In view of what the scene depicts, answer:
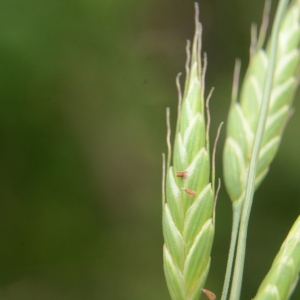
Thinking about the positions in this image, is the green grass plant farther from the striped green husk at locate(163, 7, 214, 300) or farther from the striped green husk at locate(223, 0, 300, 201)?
the striped green husk at locate(223, 0, 300, 201)

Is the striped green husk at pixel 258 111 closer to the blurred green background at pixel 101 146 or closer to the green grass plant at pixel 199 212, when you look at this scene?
the green grass plant at pixel 199 212

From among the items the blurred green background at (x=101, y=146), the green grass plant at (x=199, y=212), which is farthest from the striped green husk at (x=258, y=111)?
the blurred green background at (x=101, y=146)

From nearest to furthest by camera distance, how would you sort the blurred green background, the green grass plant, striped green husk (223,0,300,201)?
1. the green grass plant
2. striped green husk (223,0,300,201)
3. the blurred green background

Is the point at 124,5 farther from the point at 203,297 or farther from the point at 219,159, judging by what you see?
the point at 203,297

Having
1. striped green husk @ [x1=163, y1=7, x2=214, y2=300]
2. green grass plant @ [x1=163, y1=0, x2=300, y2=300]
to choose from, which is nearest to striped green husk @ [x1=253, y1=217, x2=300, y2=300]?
green grass plant @ [x1=163, y1=0, x2=300, y2=300]

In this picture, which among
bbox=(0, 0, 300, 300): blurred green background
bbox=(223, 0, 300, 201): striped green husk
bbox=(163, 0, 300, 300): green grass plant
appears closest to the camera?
bbox=(163, 0, 300, 300): green grass plant

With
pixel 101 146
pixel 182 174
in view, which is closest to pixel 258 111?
pixel 182 174
